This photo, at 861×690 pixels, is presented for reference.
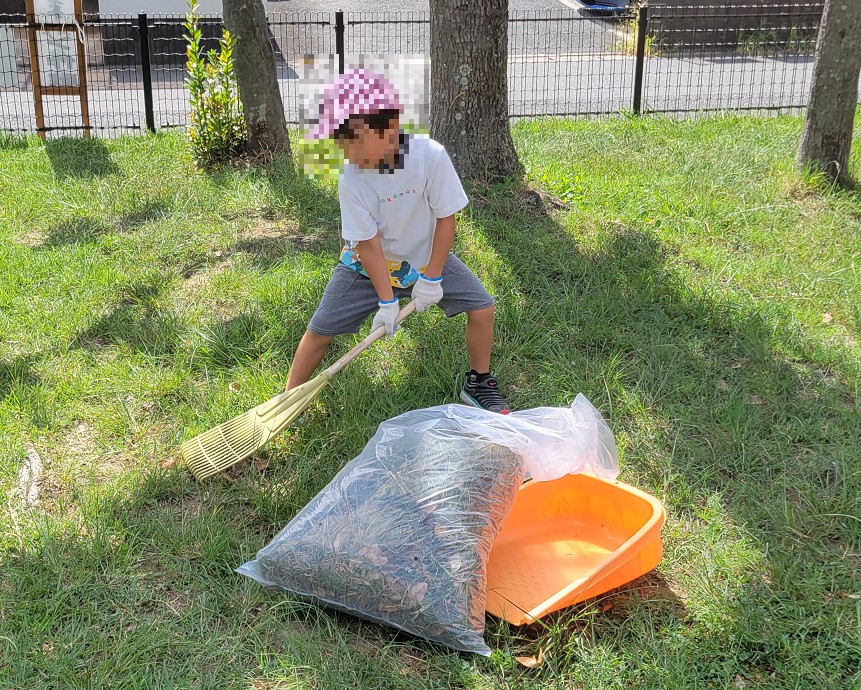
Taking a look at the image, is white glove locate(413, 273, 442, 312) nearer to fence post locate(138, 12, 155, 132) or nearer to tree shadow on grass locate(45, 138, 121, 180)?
tree shadow on grass locate(45, 138, 121, 180)

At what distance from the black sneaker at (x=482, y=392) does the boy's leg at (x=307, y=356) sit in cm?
58

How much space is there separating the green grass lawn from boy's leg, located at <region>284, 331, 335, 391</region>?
18cm

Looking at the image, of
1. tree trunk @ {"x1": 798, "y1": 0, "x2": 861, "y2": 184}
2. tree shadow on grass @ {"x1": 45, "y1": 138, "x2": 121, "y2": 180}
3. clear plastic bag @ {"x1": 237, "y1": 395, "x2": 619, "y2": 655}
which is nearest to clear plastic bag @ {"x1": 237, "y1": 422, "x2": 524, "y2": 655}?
clear plastic bag @ {"x1": 237, "y1": 395, "x2": 619, "y2": 655}

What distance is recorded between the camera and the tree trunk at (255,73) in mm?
5816

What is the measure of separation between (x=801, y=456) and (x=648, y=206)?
7.88ft

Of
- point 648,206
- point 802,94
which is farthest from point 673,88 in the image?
point 648,206

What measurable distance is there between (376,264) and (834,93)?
3.79 m

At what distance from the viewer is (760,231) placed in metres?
4.79

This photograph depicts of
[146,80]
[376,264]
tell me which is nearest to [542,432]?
[376,264]

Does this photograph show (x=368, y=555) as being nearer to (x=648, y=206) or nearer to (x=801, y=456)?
(x=801, y=456)

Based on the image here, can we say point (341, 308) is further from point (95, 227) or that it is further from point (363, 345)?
point (95, 227)

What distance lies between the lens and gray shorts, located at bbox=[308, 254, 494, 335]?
10.2 feet

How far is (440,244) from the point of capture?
2.95 meters

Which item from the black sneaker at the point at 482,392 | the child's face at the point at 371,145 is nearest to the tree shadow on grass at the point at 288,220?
the black sneaker at the point at 482,392
